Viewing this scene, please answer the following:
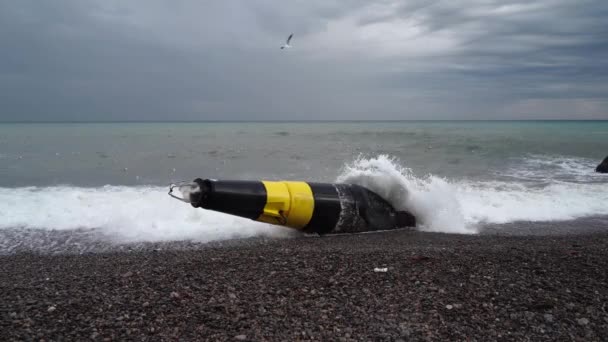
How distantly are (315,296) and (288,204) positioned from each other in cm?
277

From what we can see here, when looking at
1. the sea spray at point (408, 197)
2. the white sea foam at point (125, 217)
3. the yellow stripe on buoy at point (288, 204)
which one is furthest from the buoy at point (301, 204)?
the white sea foam at point (125, 217)

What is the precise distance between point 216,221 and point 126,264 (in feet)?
9.46

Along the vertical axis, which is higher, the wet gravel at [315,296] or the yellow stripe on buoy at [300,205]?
the yellow stripe on buoy at [300,205]

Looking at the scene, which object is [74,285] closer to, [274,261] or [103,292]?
[103,292]

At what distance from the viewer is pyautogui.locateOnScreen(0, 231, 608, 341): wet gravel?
335 cm

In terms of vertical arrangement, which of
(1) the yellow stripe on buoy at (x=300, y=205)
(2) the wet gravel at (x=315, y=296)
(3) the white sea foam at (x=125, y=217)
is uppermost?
(1) the yellow stripe on buoy at (x=300, y=205)

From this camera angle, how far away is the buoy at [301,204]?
241 inches

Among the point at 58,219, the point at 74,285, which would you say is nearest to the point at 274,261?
the point at 74,285

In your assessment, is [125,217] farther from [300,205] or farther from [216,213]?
[300,205]

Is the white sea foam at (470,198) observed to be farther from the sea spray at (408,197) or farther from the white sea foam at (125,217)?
the white sea foam at (125,217)

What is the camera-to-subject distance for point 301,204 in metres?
6.72

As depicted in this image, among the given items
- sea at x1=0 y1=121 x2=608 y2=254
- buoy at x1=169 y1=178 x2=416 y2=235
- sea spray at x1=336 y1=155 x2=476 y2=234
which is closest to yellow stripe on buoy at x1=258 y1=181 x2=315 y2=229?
buoy at x1=169 y1=178 x2=416 y2=235

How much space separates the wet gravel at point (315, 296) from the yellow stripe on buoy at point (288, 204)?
895mm

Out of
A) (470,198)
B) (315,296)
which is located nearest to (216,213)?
(315,296)
